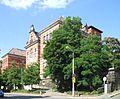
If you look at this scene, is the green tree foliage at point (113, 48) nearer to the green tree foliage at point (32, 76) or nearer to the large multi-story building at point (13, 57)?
the green tree foliage at point (32, 76)

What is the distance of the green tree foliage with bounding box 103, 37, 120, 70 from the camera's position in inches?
2243

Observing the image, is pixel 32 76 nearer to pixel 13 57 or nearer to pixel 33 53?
pixel 33 53

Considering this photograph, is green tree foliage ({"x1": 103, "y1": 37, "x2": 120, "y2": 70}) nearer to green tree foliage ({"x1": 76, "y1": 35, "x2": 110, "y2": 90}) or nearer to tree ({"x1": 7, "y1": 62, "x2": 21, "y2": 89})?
Result: green tree foliage ({"x1": 76, "y1": 35, "x2": 110, "y2": 90})

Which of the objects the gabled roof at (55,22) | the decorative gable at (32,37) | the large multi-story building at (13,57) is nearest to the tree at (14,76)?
the decorative gable at (32,37)

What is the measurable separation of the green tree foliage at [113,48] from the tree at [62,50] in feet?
20.5

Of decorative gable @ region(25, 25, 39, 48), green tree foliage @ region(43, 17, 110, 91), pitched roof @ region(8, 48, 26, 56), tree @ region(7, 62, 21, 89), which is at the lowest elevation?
tree @ region(7, 62, 21, 89)

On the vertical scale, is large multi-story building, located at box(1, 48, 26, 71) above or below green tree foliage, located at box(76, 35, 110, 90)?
above

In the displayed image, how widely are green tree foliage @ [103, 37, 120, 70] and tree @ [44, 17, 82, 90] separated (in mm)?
6245

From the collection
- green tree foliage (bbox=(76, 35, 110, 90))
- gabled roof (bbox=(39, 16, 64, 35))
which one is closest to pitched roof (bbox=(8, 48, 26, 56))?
gabled roof (bbox=(39, 16, 64, 35))

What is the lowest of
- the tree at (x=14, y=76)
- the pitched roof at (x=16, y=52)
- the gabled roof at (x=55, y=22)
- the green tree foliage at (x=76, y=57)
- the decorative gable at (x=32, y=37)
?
the tree at (x=14, y=76)

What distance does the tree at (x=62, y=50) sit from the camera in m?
54.3

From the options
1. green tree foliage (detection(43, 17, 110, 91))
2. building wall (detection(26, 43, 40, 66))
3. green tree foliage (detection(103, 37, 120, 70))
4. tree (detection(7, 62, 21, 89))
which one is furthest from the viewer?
building wall (detection(26, 43, 40, 66))

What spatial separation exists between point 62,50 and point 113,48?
12487 mm

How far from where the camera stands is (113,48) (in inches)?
2431
